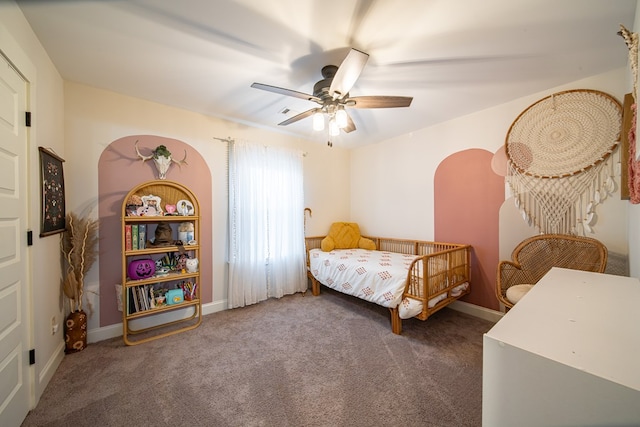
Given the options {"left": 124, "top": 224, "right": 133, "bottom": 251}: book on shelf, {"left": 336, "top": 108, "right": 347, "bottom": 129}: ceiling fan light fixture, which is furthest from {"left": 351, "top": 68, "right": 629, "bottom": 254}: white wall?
{"left": 124, "top": 224, "right": 133, "bottom": 251}: book on shelf

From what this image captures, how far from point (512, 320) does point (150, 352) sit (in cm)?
260

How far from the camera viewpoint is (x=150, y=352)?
2008mm

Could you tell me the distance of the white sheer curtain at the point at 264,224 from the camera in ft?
9.48

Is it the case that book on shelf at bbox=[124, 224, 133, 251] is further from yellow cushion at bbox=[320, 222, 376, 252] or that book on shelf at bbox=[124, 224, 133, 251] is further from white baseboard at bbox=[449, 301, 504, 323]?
white baseboard at bbox=[449, 301, 504, 323]

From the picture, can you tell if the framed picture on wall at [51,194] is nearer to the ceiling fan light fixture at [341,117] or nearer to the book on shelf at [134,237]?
the book on shelf at [134,237]

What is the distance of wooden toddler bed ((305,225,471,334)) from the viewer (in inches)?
85.6

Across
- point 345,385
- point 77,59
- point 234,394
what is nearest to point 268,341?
point 234,394

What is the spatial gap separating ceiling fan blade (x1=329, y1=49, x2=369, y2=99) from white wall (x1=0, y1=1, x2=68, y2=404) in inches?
70.4

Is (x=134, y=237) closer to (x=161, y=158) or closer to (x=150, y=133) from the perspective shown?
(x=161, y=158)

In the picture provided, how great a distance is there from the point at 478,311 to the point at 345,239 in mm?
1902

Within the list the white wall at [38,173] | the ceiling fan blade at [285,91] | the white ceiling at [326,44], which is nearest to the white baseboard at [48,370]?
the white wall at [38,173]

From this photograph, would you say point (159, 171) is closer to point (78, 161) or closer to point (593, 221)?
point (78, 161)

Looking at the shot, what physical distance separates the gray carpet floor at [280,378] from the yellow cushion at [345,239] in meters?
1.29

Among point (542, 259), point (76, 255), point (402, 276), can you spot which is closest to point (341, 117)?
point (402, 276)
